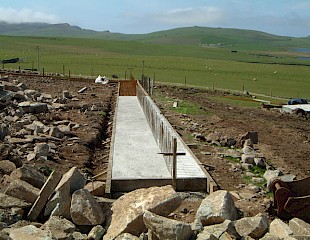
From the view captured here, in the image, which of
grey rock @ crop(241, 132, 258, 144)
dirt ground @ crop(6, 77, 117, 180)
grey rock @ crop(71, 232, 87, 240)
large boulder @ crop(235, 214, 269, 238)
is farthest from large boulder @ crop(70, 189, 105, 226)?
grey rock @ crop(241, 132, 258, 144)

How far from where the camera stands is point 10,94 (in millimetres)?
23281

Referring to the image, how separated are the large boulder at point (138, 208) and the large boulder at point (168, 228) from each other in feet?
2.18

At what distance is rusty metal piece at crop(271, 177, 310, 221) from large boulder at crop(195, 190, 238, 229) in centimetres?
127

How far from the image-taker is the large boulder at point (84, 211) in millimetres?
8758

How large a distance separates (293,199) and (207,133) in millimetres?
9955

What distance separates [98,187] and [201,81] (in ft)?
129

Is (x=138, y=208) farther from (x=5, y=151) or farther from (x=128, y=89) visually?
(x=128, y=89)

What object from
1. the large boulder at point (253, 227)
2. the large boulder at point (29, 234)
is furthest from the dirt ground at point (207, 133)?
the large boulder at point (29, 234)

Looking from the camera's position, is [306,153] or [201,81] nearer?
[306,153]

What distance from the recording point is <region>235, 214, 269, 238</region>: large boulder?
8117 millimetres

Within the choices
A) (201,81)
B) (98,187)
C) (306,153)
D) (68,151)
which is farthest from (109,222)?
(201,81)

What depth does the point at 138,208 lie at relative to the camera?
348 inches

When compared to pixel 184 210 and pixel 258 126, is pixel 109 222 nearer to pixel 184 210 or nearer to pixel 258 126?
pixel 184 210

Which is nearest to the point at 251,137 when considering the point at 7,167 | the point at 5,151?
the point at 5,151
